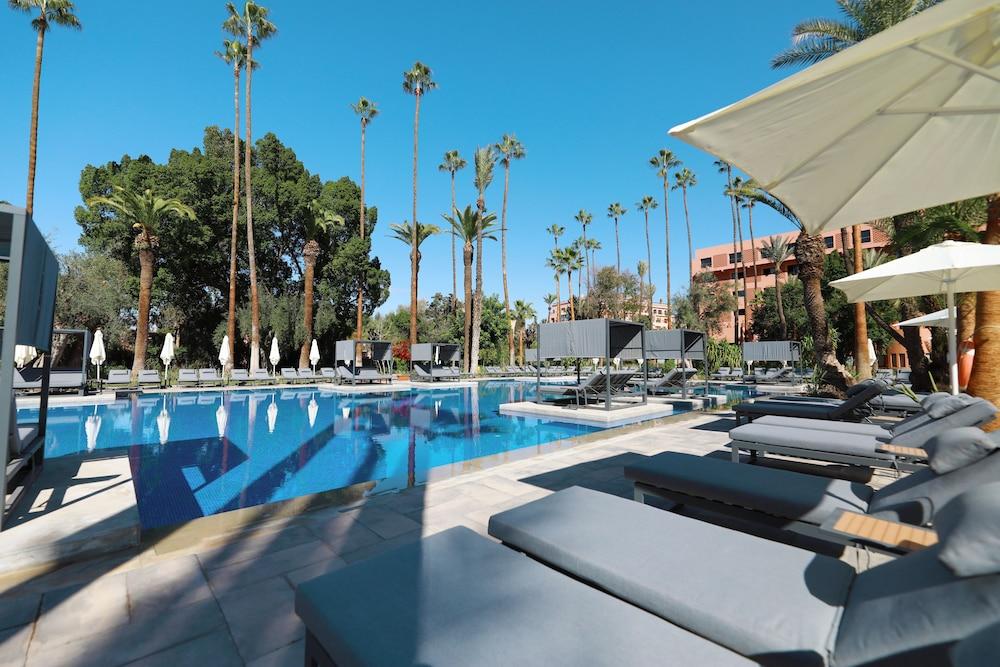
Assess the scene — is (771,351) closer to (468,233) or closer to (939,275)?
(939,275)

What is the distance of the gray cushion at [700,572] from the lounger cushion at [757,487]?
0.93 meters

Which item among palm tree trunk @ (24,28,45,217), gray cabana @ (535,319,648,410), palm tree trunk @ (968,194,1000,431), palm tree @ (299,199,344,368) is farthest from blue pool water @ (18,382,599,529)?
palm tree @ (299,199,344,368)

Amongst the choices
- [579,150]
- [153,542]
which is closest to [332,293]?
[579,150]

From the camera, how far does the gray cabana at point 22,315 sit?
304 cm

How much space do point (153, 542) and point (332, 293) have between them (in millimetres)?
26206

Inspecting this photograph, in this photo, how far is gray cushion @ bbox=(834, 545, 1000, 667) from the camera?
44.3 inches

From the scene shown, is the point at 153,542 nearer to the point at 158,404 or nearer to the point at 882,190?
the point at 882,190

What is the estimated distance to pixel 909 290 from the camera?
6617mm

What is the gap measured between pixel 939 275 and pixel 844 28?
11721mm

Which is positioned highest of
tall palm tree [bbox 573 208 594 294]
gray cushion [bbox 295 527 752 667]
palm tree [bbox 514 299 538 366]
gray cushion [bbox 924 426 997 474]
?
tall palm tree [bbox 573 208 594 294]

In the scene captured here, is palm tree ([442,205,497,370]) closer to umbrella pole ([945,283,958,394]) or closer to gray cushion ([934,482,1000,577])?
umbrella pole ([945,283,958,394])

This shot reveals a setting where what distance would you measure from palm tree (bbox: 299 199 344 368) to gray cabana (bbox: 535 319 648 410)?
16.9 m

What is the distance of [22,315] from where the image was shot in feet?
10.6

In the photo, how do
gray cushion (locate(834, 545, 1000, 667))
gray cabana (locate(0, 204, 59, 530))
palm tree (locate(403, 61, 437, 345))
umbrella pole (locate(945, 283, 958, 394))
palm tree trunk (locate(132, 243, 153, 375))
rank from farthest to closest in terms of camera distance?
palm tree (locate(403, 61, 437, 345)) → palm tree trunk (locate(132, 243, 153, 375)) → umbrella pole (locate(945, 283, 958, 394)) → gray cabana (locate(0, 204, 59, 530)) → gray cushion (locate(834, 545, 1000, 667))
